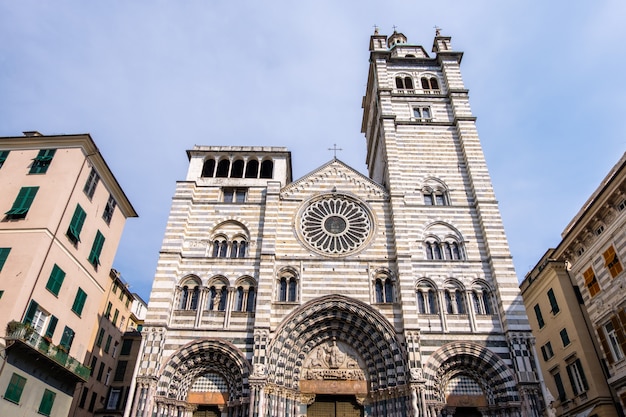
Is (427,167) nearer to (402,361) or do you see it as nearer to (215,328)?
(402,361)

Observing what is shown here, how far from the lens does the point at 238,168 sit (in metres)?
25.8

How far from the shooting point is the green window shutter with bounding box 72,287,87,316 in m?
19.2

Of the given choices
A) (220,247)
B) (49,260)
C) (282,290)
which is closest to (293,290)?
(282,290)

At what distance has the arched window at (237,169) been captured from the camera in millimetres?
25517

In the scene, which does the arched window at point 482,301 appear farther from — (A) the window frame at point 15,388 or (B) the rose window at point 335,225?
(A) the window frame at point 15,388

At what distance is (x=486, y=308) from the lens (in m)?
20.8

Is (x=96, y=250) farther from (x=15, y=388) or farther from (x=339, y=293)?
(x=339, y=293)

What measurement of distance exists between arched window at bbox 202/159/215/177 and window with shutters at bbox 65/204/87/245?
23.8 ft

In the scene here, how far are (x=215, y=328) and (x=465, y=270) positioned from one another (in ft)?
38.0

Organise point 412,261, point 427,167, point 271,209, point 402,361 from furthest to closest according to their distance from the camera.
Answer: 1. point 427,167
2. point 271,209
3. point 412,261
4. point 402,361

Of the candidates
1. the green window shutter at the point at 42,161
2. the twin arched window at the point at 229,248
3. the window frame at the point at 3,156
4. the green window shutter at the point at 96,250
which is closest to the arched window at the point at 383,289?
the twin arched window at the point at 229,248

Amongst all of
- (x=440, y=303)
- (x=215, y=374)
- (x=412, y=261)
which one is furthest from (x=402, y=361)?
(x=215, y=374)

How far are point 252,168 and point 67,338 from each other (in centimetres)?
1216

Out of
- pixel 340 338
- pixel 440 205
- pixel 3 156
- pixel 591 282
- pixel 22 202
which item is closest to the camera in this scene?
pixel 22 202
